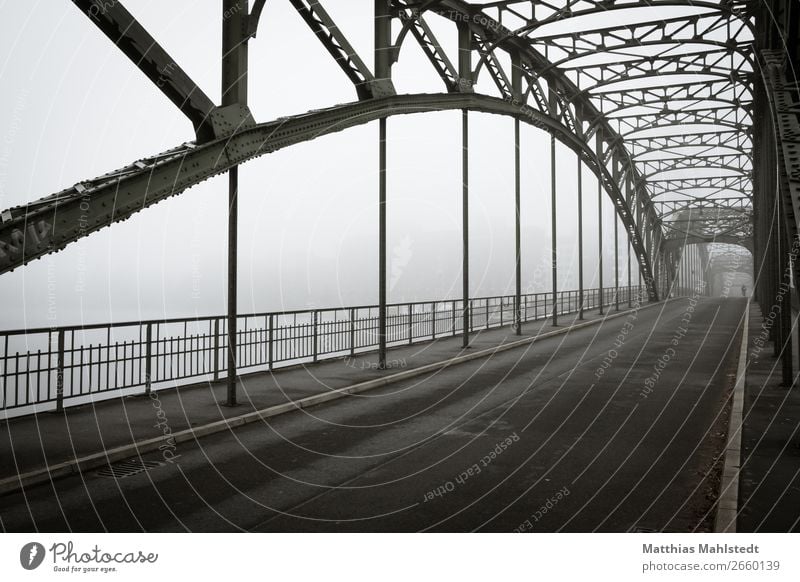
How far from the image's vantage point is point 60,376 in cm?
954

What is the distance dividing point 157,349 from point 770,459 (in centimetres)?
955

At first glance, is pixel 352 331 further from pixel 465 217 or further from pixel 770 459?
pixel 770 459

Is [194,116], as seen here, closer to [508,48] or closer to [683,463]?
[683,463]

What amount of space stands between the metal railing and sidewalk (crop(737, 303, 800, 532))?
335 inches

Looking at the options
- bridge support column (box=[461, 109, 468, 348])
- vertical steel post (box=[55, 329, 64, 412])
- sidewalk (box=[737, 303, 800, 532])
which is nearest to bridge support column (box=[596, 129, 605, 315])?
bridge support column (box=[461, 109, 468, 348])

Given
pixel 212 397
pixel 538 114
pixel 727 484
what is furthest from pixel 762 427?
pixel 538 114

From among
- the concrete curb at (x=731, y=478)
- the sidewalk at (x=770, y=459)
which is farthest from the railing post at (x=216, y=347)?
the sidewalk at (x=770, y=459)

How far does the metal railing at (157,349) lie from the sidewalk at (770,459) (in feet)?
27.9

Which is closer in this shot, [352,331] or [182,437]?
[182,437]

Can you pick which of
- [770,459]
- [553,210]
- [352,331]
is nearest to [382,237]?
[352,331]

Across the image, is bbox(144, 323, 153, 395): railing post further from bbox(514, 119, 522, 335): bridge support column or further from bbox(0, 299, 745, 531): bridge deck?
bbox(514, 119, 522, 335): bridge support column

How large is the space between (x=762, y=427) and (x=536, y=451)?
3.19 metres

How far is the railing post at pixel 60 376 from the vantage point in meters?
9.50

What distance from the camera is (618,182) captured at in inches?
1650
